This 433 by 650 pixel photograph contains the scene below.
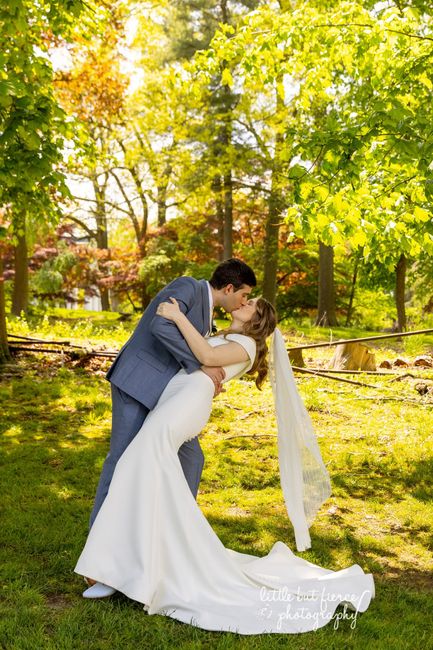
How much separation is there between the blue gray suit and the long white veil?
771 mm

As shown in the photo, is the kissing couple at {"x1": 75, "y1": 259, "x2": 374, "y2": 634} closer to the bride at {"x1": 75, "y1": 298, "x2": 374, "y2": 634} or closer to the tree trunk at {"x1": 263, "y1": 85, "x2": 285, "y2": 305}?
the bride at {"x1": 75, "y1": 298, "x2": 374, "y2": 634}

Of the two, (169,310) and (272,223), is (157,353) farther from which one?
(272,223)

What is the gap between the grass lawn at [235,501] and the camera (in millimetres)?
3891

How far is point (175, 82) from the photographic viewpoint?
9.41 m

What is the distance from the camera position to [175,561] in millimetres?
4094

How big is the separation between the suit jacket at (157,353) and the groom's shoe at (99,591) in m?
1.16

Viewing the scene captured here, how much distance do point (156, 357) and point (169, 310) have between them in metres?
0.38

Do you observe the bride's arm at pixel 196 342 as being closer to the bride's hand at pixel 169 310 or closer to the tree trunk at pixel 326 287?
the bride's hand at pixel 169 310

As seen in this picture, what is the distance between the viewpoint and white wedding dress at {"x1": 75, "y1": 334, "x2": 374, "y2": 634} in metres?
4.00

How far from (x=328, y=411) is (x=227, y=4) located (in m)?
16.3

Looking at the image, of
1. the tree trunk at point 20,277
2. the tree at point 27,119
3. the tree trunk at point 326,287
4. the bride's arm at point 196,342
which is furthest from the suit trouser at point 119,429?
the tree trunk at point 326,287

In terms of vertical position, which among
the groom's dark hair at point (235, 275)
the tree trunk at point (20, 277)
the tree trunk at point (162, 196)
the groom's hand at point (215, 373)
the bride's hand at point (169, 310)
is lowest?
the groom's hand at point (215, 373)

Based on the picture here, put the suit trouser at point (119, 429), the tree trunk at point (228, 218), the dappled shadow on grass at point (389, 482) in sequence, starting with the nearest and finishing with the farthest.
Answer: the suit trouser at point (119, 429), the dappled shadow on grass at point (389, 482), the tree trunk at point (228, 218)

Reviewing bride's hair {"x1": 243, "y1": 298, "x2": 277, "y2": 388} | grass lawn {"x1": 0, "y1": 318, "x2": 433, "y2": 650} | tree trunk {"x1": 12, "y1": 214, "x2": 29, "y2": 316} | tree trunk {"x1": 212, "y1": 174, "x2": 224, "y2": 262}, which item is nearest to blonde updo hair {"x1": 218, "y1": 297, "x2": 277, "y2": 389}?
bride's hair {"x1": 243, "y1": 298, "x2": 277, "y2": 388}
